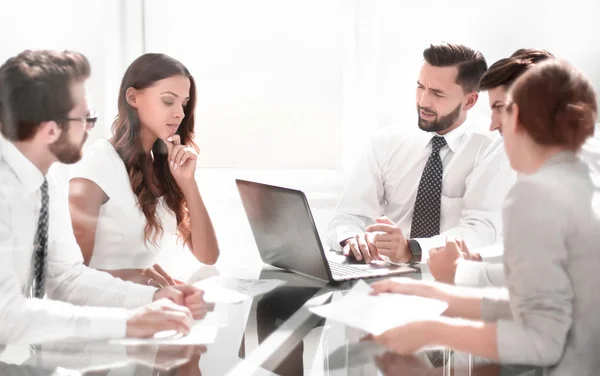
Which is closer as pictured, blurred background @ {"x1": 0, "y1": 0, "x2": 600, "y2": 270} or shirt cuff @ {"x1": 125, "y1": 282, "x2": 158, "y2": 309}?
shirt cuff @ {"x1": 125, "y1": 282, "x2": 158, "y2": 309}

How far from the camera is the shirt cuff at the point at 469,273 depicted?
4.70ft

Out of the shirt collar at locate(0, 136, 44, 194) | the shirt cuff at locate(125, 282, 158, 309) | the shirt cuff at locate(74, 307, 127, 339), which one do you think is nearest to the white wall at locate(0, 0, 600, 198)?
the shirt collar at locate(0, 136, 44, 194)

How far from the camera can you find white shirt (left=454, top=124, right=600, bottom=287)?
1.26 metres

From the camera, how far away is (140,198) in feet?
4.97

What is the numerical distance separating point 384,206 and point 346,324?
0.52 metres

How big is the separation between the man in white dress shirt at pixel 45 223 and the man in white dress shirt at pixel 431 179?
1.99 feet

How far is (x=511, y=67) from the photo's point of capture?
1.39m

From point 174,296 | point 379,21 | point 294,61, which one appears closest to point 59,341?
point 174,296

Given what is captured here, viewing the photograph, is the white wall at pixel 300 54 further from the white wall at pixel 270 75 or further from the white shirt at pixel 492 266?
the white shirt at pixel 492 266

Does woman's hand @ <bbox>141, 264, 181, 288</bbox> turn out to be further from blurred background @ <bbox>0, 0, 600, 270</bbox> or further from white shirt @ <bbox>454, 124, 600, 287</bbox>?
white shirt @ <bbox>454, 124, 600, 287</bbox>

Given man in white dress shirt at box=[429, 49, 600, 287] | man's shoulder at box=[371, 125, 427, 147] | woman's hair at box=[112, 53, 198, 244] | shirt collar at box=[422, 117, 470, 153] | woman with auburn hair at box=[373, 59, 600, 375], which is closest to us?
woman with auburn hair at box=[373, 59, 600, 375]

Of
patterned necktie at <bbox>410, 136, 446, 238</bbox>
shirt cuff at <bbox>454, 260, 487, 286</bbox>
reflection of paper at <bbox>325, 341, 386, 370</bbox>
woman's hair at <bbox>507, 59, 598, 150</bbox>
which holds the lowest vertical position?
reflection of paper at <bbox>325, 341, 386, 370</bbox>

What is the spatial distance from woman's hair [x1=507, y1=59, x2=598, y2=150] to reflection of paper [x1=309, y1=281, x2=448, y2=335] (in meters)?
0.42

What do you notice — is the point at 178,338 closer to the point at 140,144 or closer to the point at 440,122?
the point at 140,144
